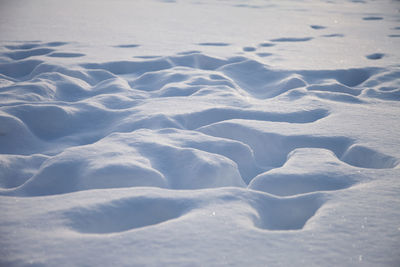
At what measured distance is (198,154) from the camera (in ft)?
5.16

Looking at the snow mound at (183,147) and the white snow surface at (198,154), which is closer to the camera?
the white snow surface at (198,154)

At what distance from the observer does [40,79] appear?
256 centimetres

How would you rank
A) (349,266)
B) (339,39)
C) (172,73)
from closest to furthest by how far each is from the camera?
(349,266) < (172,73) < (339,39)

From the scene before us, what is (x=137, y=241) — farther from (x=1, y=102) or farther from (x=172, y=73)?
(x=172, y=73)

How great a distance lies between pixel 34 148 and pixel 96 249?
39.8 inches

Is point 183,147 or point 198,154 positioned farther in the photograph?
point 183,147

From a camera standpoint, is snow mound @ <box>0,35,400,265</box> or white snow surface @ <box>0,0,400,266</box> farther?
snow mound @ <box>0,35,400,265</box>

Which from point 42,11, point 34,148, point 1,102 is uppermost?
point 42,11

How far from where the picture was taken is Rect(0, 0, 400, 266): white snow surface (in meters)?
1.04

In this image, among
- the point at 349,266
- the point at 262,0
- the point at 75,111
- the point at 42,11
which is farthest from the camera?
the point at 262,0

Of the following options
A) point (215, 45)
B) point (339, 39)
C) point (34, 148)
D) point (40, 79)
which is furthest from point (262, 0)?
point (34, 148)

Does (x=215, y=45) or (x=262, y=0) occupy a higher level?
(x=262, y=0)

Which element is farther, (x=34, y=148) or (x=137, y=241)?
(x=34, y=148)

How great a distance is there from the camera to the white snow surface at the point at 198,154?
3.42ft
